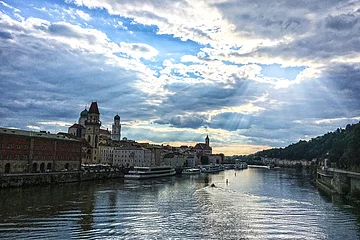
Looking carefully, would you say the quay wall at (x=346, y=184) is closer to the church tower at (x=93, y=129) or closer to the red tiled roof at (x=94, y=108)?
the church tower at (x=93, y=129)

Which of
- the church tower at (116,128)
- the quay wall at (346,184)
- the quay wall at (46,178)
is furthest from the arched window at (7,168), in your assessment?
Answer: the church tower at (116,128)

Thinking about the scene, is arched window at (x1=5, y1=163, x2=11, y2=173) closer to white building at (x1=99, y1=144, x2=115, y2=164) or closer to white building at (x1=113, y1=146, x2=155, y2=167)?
white building at (x1=113, y1=146, x2=155, y2=167)

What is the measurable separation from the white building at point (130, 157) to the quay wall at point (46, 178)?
34.0 metres

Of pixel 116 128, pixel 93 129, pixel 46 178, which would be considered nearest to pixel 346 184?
pixel 46 178

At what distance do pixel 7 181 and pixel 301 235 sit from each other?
48.6m

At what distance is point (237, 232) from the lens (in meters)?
29.5

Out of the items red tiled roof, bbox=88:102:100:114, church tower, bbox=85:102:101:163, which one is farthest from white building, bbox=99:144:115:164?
red tiled roof, bbox=88:102:100:114

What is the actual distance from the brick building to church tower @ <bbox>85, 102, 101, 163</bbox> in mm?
30629

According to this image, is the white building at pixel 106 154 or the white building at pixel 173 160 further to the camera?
the white building at pixel 173 160

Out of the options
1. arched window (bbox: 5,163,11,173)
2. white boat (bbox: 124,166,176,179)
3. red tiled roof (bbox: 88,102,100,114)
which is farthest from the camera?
red tiled roof (bbox: 88,102,100,114)

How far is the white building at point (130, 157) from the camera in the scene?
418 ft

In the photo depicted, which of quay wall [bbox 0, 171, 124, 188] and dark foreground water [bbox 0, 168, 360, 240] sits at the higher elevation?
quay wall [bbox 0, 171, 124, 188]

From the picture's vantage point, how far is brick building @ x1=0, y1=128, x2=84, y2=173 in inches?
2643

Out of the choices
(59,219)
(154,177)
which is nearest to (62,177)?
(154,177)
